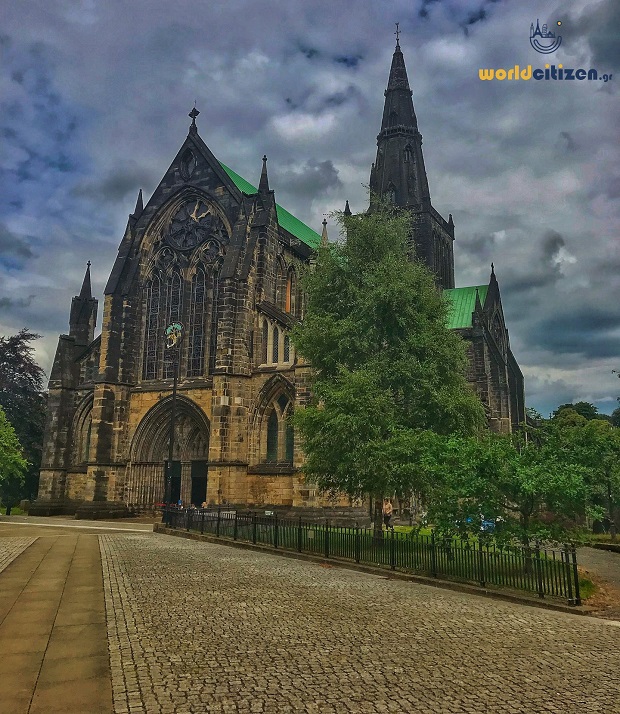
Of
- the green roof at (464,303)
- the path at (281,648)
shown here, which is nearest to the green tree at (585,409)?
the green roof at (464,303)

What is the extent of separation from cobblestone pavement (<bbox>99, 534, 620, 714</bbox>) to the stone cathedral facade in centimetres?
1563

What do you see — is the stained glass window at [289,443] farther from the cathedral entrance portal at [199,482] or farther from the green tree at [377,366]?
the green tree at [377,366]

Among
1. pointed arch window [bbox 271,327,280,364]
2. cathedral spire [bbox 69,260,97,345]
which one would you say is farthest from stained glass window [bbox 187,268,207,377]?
cathedral spire [bbox 69,260,97,345]

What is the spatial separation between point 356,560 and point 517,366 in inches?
1957

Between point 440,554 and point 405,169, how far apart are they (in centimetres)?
4618

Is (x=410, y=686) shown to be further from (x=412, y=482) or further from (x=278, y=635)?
(x=412, y=482)

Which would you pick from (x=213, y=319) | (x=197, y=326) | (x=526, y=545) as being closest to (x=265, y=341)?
(x=213, y=319)

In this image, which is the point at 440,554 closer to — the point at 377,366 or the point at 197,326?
the point at 377,366

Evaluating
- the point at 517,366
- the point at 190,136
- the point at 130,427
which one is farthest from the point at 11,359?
the point at 517,366

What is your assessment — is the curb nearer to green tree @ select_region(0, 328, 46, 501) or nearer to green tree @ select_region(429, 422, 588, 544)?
green tree @ select_region(429, 422, 588, 544)

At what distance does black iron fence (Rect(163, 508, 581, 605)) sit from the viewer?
1096 cm

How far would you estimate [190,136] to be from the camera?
3419cm

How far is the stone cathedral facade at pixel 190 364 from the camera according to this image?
27.9 m

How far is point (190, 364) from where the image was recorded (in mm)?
31344
